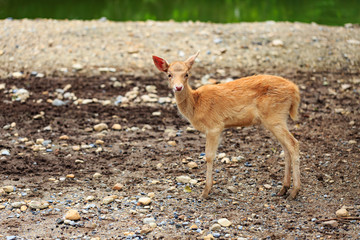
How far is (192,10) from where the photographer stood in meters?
20.1

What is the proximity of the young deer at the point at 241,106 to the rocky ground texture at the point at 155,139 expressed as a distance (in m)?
0.60

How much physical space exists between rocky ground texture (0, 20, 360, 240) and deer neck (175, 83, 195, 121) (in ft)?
3.28

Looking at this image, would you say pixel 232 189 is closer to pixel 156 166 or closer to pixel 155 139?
pixel 156 166

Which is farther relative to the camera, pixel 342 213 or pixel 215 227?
pixel 342 213

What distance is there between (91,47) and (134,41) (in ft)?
3.42

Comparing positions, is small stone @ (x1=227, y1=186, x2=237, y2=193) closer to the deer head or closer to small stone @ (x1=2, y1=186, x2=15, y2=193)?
the deer head

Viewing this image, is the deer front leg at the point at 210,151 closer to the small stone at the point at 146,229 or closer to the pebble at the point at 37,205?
the small stone at the point at 146,229

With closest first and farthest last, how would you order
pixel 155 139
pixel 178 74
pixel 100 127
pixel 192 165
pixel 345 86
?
pixel 178 74, pixel 192 165, pixel 155 139, pixel 100 127, pixel 345 86

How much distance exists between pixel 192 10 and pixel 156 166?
13.0 m

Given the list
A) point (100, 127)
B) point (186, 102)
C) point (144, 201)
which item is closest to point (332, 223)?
point (144, 201)

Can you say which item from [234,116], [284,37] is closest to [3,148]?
[234,116]

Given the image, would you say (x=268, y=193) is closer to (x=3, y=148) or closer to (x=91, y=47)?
(x=3, y=148)

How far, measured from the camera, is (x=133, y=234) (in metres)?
6.09

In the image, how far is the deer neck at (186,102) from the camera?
7113 millimetres
